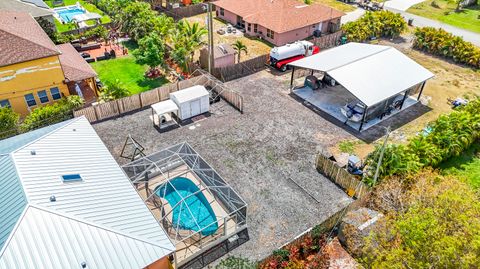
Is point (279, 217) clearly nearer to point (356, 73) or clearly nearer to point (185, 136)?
point (185, 136)

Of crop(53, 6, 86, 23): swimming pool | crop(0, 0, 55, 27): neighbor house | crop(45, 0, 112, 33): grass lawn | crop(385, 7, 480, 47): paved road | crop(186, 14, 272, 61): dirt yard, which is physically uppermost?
crop(0, 0, 55, 27): neighbor house

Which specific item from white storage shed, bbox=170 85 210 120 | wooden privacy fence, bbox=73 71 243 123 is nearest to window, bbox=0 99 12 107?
wooden privacy fence, bbox=73 71 243 123

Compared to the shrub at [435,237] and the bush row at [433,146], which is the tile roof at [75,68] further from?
the shrub at [435,237]

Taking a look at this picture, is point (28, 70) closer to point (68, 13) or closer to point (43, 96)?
point (43, 96)

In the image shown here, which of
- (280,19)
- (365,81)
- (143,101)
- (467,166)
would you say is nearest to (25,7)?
(143,101)

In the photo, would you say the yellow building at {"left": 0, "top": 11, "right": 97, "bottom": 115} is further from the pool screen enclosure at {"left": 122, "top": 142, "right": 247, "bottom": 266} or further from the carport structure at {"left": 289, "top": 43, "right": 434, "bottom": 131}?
the carport structure at {"left": 289, "top": 43, "right": 434, "bottom": 131}

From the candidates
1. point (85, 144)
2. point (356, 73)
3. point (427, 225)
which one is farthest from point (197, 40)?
point (427, 225)
